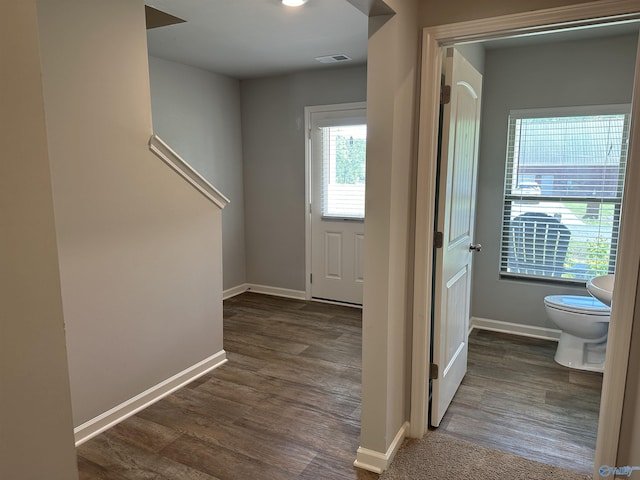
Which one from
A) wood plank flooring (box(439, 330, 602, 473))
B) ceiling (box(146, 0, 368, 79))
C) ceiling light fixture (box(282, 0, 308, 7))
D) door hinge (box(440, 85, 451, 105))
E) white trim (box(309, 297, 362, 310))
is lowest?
wood plank flooring (box(439, 330, 602, 473))

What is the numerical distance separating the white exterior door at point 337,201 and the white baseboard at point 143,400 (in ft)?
5.80

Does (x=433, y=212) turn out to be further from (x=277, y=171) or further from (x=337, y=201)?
(x=277, y=171)

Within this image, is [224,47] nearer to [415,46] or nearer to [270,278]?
[415,46]

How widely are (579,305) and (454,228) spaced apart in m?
1.39

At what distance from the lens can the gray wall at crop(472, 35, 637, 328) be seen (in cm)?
335

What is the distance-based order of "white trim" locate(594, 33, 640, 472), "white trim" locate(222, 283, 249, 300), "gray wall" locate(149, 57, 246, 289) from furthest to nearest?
"white trim" locate(222, 283, 249, 300) < "gray wall" locate(149, 57, 246, 289) < "white trim" locate(594, 33, 640, 472)

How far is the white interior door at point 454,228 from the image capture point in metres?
2.26

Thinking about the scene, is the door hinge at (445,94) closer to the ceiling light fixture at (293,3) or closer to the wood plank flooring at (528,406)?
the ceiling light fixture at (293,3)

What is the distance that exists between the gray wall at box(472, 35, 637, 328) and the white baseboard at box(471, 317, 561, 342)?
0.12 feet

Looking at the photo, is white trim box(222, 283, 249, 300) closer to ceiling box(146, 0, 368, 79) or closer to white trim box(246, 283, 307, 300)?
white trim box(246, 283, 307, 300)

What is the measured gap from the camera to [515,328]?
3.88 meters

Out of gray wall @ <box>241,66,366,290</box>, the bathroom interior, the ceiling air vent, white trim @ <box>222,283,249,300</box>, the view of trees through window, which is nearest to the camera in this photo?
the bathroom interior

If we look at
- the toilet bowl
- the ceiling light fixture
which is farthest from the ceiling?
the toilet bowl

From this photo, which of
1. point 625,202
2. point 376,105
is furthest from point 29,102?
point 625,202
